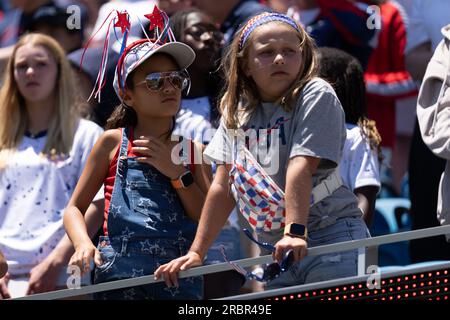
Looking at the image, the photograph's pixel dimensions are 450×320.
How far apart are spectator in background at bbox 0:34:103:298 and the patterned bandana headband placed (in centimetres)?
177

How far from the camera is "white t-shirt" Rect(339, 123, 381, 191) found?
609 cm

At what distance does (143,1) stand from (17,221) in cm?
260

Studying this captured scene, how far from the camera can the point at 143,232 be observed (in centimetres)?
516

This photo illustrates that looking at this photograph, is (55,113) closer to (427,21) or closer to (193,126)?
(193,126)

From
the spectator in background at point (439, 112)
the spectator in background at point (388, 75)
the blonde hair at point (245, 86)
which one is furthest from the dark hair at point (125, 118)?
the spectator in background at point (388, 75)

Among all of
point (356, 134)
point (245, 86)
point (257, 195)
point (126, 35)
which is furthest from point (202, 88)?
point (257, 195)

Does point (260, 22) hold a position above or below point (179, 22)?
below

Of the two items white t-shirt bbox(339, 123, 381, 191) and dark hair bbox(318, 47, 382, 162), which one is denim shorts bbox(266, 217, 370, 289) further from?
dark hair bbox(318, 47, 382, 162)

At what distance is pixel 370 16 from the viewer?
7.63 meters

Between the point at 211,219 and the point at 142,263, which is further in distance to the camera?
the point at 142,263

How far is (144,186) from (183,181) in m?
0.18

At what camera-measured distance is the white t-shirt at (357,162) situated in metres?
6.09

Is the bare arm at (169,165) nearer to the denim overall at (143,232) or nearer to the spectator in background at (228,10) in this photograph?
the denim overall at (143,232)

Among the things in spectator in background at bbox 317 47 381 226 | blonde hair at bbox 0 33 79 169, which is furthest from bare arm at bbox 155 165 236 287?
blonde hair at bbox 0 33 79 169
